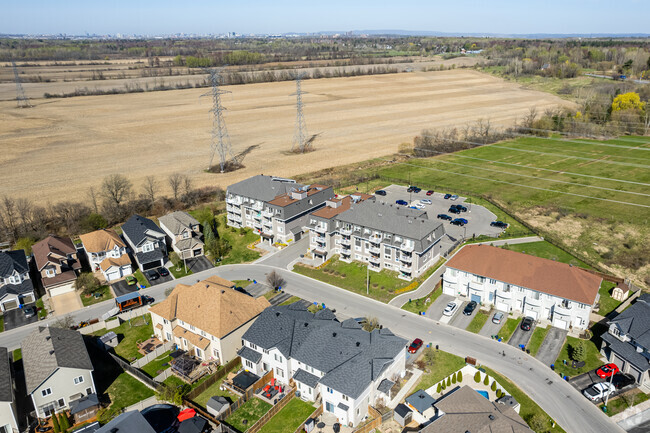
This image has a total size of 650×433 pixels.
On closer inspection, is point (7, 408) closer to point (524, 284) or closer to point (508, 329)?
point (508, 329)

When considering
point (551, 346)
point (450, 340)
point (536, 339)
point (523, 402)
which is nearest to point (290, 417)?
point (450, 340)

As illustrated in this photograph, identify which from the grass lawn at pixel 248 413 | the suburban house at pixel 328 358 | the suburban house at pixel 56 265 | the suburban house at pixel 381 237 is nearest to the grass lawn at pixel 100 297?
the suburban house at pixel 56 265

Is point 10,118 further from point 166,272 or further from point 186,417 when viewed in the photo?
point 186,417

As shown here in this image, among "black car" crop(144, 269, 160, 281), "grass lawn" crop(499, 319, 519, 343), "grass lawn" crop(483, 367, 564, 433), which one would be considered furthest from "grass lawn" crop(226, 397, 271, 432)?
"black car" crop(144, 269, 160, 281)

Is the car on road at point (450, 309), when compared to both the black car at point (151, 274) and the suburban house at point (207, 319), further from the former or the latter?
the black car at point (151, 274)

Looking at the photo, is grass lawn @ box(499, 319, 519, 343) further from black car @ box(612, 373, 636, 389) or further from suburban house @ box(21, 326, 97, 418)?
suburban house @ box(21, 326, 97, 418)
